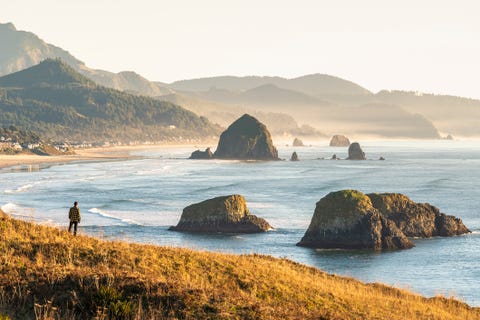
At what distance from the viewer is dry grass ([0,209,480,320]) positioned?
69.9 ft

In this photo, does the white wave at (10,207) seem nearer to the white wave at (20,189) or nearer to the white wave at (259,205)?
the white wave at (20,189)

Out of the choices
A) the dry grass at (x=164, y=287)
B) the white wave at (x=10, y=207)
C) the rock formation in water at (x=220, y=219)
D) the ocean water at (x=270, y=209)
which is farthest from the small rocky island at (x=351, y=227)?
the white wave at (x=10, y=207)

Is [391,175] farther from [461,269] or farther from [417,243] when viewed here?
[461,269]

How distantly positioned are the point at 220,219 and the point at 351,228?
1538cm

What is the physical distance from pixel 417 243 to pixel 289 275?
139 feet

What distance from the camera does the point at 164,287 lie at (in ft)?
74.4

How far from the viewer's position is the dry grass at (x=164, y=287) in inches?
838

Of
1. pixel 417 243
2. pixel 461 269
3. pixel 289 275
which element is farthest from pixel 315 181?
pixel 289 275

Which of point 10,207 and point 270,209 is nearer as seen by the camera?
point 10,207

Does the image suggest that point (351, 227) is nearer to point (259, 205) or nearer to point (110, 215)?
point (110, 215)

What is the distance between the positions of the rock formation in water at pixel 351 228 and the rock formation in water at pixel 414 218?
5394 mm

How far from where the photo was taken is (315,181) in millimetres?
155875

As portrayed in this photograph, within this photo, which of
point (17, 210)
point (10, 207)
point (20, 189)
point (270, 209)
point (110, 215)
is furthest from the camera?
point (20, 189)

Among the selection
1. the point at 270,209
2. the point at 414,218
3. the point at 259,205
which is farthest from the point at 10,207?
the point at 414,218
